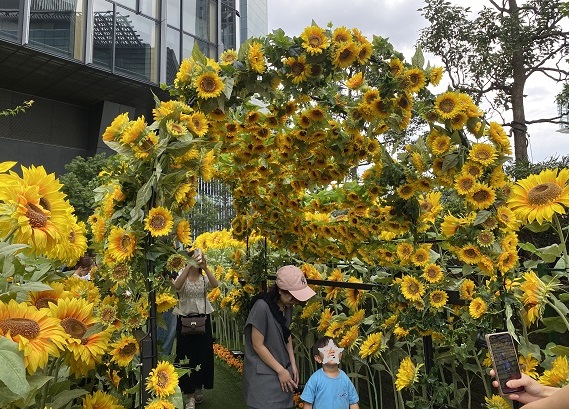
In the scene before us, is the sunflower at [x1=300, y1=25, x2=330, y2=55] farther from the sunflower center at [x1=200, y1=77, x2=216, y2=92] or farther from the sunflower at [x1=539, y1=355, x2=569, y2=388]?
the sunflower at [x1=539, y1=355, x2=569, y2=388]

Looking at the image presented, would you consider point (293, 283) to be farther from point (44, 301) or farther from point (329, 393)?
point (44, 301)

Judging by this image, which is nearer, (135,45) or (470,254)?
(470,254)

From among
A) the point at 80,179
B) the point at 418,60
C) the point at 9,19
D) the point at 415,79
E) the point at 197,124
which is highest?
the point at 9,19

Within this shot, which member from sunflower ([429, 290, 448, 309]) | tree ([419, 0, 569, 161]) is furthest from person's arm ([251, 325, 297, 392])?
tree ([419, 0, 569, 161])

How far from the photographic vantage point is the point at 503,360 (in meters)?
1.46

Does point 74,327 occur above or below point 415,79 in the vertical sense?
below

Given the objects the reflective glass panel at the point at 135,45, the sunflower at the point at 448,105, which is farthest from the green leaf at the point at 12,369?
the reflective glass panel at the point at 135,45

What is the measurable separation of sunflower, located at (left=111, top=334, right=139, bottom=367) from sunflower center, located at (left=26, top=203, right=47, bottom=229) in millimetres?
683

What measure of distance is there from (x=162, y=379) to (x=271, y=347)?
141cm

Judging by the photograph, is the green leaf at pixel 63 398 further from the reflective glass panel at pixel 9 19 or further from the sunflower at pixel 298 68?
the reflective glass panel at pixel 9 19

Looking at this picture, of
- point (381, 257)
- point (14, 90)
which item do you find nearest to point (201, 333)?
point (381, 257)

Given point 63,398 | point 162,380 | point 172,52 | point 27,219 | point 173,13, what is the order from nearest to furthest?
point 27,219 → point 63,398 → point 162,380 → point 172,52 → point 173,13

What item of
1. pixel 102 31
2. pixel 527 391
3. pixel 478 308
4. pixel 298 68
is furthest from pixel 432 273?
pixel 102 31

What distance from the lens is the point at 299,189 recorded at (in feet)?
11.9
